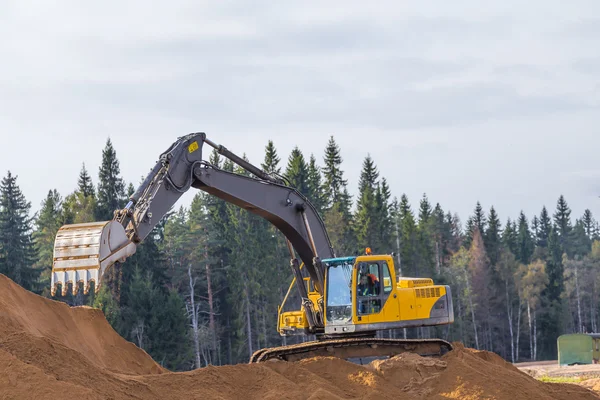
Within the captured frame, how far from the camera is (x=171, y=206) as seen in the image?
16672mm

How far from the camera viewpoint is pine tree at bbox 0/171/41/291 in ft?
162

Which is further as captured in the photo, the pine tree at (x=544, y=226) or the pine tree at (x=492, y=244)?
the pine tree at (x=544, y=226)

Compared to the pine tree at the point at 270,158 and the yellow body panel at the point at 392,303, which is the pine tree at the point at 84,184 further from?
the yellow body panel at the point at 392,303

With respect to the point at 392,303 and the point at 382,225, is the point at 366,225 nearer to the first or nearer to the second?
the point at 382,225

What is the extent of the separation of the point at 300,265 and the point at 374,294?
279 cm

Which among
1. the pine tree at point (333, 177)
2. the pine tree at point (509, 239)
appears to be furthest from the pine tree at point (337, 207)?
the pine tree at point (509, 239)

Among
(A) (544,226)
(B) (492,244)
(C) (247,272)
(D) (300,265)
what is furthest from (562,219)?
(D) (300,265)

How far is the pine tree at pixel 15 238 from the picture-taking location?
162ft

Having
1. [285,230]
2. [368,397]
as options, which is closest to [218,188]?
[285,230]

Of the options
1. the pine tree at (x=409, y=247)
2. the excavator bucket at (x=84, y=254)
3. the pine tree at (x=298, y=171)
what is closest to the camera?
the excavator bucket at (x=84, y=254)

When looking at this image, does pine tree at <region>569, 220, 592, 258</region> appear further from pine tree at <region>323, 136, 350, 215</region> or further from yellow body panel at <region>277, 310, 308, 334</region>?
yellow body panel at <region>277, 310, 308, 334</region>

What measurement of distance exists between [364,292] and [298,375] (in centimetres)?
325

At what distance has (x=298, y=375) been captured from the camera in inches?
562

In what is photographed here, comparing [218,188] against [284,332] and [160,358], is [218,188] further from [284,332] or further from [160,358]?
[160,358]
